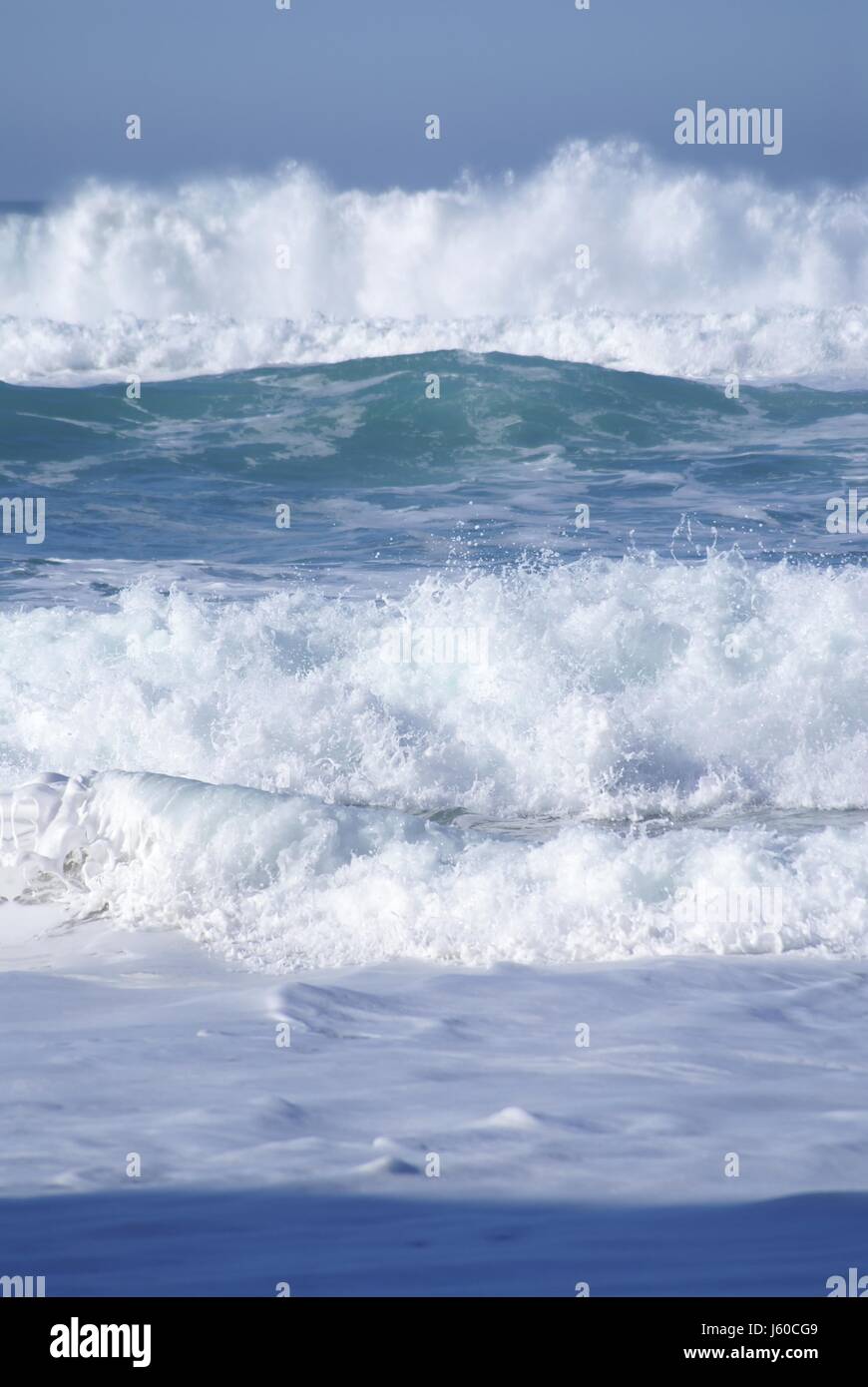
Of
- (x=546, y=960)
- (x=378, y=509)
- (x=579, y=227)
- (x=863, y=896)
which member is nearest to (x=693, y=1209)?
(x=546, y=960)

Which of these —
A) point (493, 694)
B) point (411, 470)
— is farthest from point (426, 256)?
point (493, 694)

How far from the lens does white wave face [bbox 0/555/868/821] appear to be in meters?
8.45

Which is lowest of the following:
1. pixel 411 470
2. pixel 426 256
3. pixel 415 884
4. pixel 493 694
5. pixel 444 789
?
pixel 415 884

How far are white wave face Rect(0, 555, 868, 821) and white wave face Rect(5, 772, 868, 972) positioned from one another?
1.66m

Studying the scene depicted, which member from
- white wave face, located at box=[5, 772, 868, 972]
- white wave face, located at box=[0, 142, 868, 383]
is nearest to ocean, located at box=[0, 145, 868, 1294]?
white wave face, located at box=[5, 772, 868, 972]

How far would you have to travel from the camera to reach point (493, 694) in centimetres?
918

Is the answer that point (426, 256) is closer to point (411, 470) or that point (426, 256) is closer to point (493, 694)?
point (411, 470)

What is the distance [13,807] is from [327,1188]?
3663 mm

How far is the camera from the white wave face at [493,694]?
8.45 meters

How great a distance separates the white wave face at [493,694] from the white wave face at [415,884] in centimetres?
166

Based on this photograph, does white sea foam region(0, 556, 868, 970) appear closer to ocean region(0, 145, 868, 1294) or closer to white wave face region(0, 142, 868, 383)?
ocean region(0, 145, 868, 1294)

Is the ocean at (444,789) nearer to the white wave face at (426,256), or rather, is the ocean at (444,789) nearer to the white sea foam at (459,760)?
the white sea foam at (459,760)

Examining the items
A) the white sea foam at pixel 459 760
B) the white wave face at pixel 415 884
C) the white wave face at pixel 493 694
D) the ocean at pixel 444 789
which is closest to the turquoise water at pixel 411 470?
the ocean at pixel 444 789

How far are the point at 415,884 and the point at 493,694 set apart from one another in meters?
3.38
